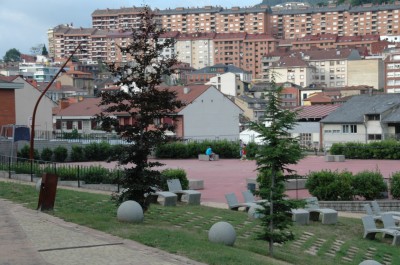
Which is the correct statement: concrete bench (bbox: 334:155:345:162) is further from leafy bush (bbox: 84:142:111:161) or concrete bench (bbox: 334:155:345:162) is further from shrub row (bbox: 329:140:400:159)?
leafy bush (bbox: 84:142:111:161)

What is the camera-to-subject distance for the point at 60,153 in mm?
45875

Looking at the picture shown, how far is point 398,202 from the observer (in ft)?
86.8

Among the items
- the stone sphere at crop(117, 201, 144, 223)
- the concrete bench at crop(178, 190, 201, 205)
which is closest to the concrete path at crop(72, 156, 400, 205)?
the concrete bench at crop(178, 190, 201, 205)

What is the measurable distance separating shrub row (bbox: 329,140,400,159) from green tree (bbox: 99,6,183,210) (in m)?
31.9

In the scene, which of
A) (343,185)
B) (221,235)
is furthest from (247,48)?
(221,235)

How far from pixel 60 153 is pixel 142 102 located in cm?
2898

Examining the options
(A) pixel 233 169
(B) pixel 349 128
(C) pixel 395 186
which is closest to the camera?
(C) pixel 395 186

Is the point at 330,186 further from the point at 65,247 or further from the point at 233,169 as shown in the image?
the point at 233,169

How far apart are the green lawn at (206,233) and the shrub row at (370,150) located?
83.3 ft

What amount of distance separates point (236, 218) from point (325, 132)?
170 feet

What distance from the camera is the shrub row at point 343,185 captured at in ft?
86.4

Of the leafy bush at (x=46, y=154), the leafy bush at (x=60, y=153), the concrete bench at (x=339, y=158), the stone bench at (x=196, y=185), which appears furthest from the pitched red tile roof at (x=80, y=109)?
the stone bench at (x=196, y=185)

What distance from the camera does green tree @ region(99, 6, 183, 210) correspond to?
17891 mm

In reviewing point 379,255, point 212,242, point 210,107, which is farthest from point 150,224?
point 210,107
